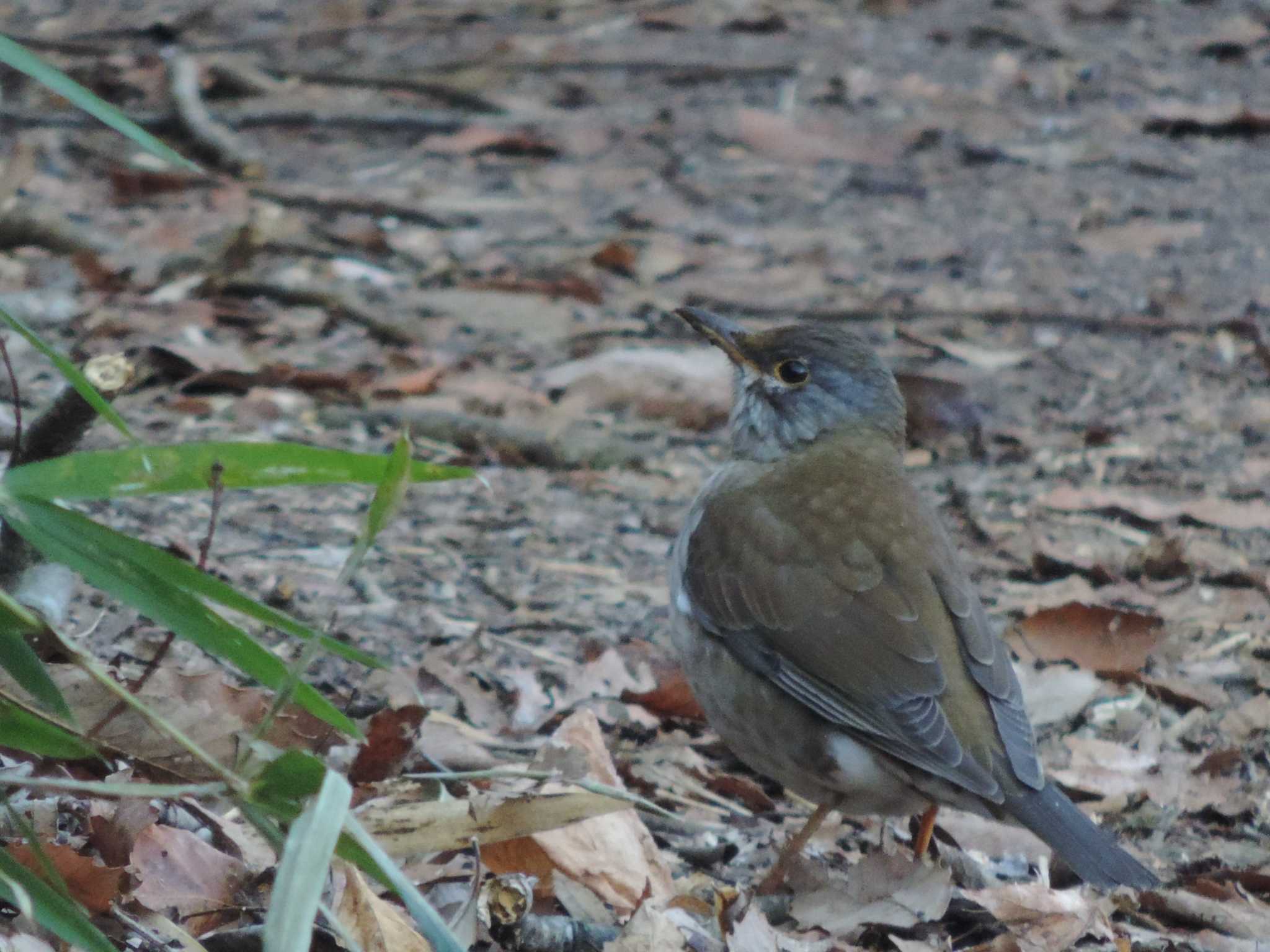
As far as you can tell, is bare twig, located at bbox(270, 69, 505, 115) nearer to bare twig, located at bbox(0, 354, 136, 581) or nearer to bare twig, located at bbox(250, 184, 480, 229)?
bare twig, located at bbox(250, 184, 480, 229)

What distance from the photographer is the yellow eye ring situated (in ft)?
17.5

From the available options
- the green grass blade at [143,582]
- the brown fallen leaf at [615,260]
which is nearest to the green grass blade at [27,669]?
the green grass blade at [143,582]

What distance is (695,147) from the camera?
427 inches

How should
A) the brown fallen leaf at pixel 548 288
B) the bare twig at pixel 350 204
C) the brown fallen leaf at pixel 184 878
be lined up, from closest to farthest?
the brown fallen leaf at pixel 184 878
the brown fallen leaf at pixel 548 288
the bare twig at pixel 350 204

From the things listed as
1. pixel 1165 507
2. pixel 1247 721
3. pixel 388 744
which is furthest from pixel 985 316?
pixel 388 744

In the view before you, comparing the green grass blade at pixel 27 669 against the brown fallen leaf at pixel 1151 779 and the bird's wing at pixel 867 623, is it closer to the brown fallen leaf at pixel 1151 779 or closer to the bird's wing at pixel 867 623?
the bird's wing at pixel 867 623

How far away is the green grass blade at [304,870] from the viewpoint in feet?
7.18

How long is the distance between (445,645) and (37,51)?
22.4ft

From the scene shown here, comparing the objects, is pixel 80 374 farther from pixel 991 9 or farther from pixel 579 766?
pixel 991 9

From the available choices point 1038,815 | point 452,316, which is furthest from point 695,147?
point 1038,815

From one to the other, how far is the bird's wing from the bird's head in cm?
48

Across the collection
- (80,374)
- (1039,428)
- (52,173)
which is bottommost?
(1039,428)

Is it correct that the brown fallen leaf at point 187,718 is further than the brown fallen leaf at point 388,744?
No

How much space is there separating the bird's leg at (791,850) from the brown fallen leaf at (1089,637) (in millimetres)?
1554
